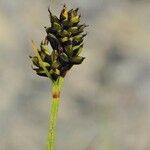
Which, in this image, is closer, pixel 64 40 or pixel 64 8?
pixel 64 40

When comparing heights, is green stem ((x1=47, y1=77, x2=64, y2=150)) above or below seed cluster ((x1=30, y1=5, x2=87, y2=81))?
below

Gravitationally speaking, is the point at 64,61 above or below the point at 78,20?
below

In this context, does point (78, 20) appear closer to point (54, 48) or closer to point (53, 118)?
point (54, 48)

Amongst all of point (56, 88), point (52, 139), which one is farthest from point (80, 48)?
point (52, 139)

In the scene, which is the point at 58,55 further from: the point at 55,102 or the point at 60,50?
the point at 55,102

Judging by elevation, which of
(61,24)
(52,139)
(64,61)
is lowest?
(52,139)

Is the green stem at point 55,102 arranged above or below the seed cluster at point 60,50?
below
